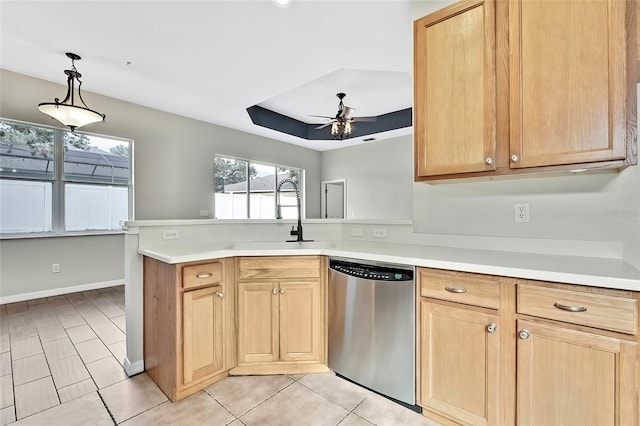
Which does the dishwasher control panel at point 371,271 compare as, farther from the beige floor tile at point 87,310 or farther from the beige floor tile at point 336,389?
the beige floor tile at point 87,310

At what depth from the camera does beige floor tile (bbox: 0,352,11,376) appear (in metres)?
2.06

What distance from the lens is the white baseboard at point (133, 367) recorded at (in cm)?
203

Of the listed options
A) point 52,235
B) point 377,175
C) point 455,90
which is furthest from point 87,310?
point 377,175

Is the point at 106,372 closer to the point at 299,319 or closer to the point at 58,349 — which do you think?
the point at 58,349

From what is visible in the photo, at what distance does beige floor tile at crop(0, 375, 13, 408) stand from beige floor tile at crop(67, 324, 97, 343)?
0.59 m

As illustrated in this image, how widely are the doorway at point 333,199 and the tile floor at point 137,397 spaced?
18.4 feet

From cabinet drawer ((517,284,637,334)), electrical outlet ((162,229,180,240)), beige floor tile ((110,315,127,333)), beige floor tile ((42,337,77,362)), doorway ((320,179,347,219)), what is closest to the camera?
cabinet drawer ((517,284,637,334))

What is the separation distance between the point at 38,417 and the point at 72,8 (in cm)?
299

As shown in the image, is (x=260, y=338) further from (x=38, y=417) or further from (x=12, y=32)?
(x=12, y=32)

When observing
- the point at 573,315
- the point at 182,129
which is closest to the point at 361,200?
the point at 182,129

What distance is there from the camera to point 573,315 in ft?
3.74

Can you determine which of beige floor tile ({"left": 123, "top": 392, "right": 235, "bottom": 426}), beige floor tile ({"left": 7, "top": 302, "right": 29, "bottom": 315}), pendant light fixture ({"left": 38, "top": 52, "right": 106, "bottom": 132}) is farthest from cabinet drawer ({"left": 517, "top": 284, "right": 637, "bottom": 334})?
beige floor tile ({"left": 7, "top": 302, "right": 29, "bottom": 315})

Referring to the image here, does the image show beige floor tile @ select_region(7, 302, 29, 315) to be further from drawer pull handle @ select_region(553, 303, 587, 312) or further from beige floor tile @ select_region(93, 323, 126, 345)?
drawer pull handle @ select_region(553, 303, 587, 312)

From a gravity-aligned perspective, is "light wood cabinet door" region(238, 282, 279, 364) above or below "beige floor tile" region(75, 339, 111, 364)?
above
